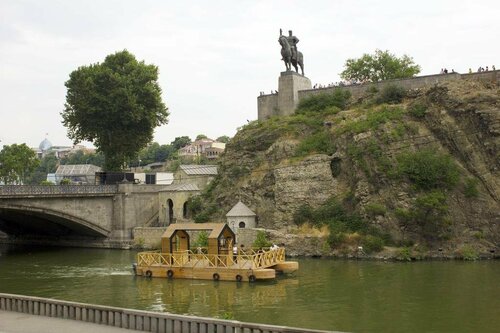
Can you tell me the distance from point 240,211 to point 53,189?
1862 centimetres

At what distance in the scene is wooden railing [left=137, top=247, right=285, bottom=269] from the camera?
39719mm

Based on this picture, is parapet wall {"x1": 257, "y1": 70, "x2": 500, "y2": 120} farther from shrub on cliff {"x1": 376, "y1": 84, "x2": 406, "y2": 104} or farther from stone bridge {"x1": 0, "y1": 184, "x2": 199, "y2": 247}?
stone bridge {"x1": 0, "y1": 184, "x2": 199, "y2": 247}

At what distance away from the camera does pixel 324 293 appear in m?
33.8

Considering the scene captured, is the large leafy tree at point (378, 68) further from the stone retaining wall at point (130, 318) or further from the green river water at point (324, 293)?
the stone retaining wall at point (130, 318)

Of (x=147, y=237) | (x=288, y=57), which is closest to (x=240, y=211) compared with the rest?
(x=147, y=237)

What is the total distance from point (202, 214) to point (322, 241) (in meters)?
14.7

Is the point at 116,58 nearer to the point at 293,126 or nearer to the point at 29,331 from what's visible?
the point at 293,126

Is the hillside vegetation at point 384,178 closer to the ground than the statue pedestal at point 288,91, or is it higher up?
closer to the ground

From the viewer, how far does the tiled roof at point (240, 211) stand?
56875 mm

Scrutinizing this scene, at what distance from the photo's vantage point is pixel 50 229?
230ft

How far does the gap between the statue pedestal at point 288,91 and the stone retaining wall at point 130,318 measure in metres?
49.1

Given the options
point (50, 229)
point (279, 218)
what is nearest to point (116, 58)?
point (50, 229)

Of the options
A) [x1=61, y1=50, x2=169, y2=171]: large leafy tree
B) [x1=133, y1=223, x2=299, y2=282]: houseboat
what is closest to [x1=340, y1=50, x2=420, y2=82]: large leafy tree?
[x1=61, y1=50, x2=169, y2=171]: large leafy tree

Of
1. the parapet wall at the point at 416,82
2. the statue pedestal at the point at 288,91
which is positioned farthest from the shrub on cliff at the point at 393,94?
the statue pedestal at the point at 288,91
